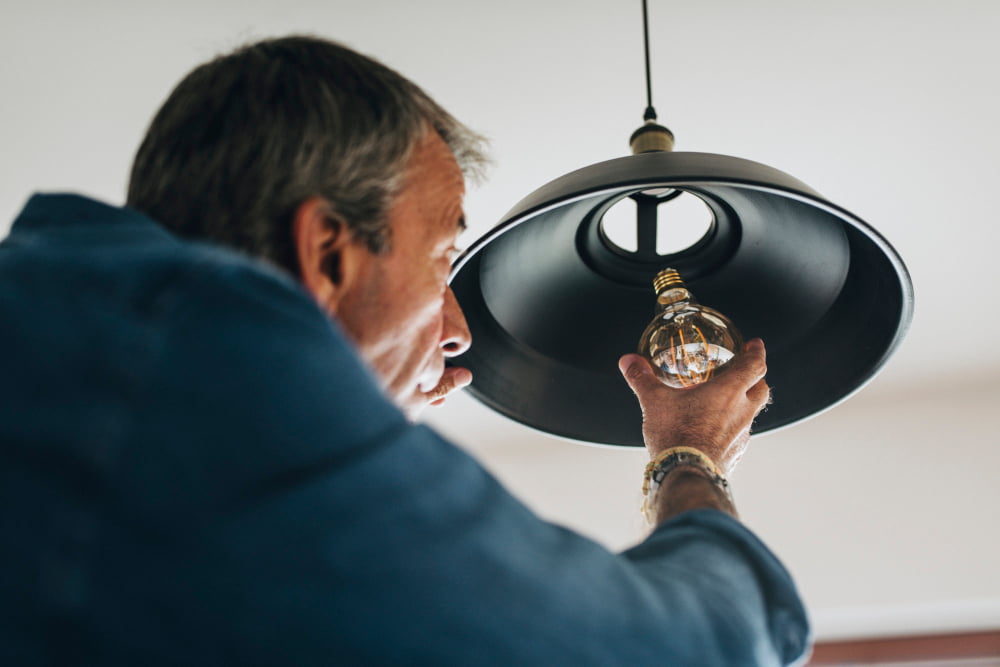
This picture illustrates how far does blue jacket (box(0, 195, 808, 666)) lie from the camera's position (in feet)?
1.24

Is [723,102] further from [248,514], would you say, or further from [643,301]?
[248,514]

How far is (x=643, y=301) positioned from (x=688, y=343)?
0.16m

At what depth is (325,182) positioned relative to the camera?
2.15 feet

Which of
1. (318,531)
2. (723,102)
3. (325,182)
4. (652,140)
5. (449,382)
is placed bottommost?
(318,531)

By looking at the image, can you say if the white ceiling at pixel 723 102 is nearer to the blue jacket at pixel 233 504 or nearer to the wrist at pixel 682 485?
the wrist at pixel 682 485

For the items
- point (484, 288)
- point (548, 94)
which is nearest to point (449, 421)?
point (548, 94)

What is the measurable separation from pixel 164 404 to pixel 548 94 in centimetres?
143

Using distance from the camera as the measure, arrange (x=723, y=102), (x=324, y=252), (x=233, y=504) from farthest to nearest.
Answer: (x=723, y=102) → (x=324, y=252) → (x=233, y=504)

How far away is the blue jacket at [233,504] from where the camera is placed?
378 mm

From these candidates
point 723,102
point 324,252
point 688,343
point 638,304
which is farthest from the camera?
point 723,102

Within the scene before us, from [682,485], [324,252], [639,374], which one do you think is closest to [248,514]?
[324,252]

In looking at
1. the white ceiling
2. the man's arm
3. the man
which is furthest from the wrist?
the white ceiling

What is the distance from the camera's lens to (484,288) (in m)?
0.91

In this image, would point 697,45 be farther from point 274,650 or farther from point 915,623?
point 915,623
